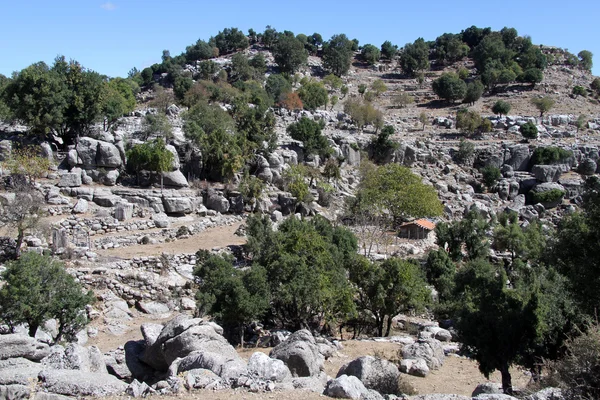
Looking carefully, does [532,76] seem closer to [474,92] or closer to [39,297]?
[474,92]

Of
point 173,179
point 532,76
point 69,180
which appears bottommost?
point 69,180

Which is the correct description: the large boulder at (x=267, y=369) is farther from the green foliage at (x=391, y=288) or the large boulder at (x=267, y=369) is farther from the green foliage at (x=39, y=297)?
the green foliage at (x=391, y=288)

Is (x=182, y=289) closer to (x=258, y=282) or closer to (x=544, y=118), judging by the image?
(x=258, y=282)

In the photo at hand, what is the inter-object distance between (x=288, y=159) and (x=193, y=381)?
133 ft

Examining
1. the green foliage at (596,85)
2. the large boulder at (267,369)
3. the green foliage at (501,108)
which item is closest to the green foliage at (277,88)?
the green foliage at (501,108)

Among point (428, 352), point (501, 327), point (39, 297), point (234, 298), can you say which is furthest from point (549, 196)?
point (39, 297)

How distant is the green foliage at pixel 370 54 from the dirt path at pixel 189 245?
90387mm

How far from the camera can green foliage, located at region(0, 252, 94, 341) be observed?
1725cm

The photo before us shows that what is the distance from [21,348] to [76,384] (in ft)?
10.2

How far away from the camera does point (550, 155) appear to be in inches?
2692

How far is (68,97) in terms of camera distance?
1576 inches

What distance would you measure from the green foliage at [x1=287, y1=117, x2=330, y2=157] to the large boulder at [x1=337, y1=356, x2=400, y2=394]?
41103mm

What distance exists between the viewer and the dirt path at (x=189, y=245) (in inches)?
1207

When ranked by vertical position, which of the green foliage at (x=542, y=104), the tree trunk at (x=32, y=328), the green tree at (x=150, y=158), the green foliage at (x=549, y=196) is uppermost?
the green foliage at (x=542, y=104)
